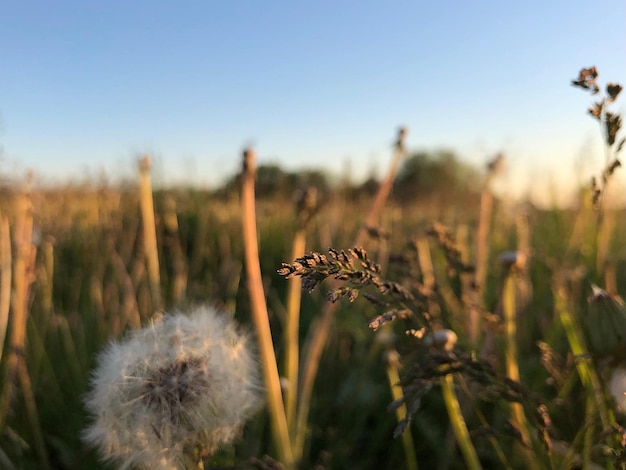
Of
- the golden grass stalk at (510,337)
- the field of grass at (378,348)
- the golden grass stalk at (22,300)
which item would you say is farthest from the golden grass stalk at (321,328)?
the golden grass stalk at (22,300)

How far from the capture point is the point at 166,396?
0.56 metres

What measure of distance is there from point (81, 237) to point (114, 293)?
1.60 meters

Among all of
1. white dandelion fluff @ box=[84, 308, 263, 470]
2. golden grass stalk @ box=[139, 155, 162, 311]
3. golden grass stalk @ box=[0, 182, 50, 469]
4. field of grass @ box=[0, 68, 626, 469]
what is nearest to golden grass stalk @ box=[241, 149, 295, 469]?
field of grass @ box=[0, 68, 626, 469]

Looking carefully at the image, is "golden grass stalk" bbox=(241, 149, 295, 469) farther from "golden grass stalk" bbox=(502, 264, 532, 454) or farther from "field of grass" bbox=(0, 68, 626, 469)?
"golden grass stalk" bbox=(502, 264, 532, 454)

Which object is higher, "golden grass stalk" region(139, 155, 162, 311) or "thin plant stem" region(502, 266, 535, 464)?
"golden grass stalk" region(139, 155, 162, 311)

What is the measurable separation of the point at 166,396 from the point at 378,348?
0.93 m

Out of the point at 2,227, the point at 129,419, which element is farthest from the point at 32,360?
the point at 129,419

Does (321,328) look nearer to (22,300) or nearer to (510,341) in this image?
(510,341)

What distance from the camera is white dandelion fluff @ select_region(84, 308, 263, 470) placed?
1.76 feet

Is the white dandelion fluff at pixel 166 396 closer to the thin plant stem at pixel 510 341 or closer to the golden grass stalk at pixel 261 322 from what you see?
the golden grass stalk at pixel 261 322

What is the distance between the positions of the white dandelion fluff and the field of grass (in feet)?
0.09

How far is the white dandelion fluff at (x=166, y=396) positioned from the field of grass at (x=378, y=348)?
0.03m

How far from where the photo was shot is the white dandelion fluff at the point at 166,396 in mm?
538

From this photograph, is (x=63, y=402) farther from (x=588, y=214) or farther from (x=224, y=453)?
(x=588, y=214)
